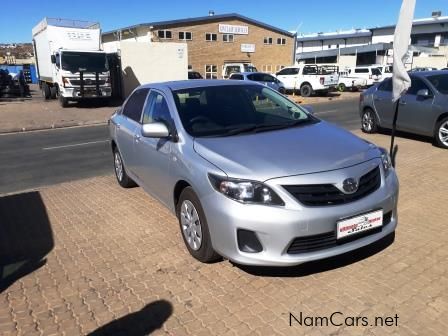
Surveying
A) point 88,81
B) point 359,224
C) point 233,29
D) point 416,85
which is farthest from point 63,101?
point 233,29

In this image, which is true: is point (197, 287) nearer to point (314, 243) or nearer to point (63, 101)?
point (314, 243)

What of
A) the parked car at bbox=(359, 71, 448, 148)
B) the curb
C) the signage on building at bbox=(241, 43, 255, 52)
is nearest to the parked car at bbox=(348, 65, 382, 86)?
the signage on building at bbox=(241, 43, 255, 52)

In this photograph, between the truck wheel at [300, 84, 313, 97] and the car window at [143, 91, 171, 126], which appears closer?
the car window at [143, 91, 171, 126]

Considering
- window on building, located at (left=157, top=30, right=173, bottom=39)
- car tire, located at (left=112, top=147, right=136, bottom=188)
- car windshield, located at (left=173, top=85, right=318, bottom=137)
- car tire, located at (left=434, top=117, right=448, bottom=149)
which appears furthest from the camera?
window on building, located at (left=157, top=30, right=173, bottom=39)

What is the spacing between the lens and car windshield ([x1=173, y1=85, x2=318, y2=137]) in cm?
405

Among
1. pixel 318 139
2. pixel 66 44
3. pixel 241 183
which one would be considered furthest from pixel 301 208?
pixel 66 44

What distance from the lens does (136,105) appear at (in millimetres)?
5477

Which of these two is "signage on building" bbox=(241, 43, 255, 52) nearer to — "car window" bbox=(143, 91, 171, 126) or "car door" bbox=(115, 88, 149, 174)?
"car door" bbox=(115, 88, 149, 174)

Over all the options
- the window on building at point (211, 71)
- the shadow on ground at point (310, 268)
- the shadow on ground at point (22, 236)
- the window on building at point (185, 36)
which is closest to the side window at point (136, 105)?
the shadow on ground at point (22, 236)

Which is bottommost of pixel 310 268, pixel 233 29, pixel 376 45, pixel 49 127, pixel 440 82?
pixel 49 127

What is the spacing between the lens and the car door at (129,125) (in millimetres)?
5273

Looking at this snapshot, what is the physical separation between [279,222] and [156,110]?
7.72 ft

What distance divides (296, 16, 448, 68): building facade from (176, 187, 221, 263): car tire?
162 ft

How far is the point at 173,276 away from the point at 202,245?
37cm
